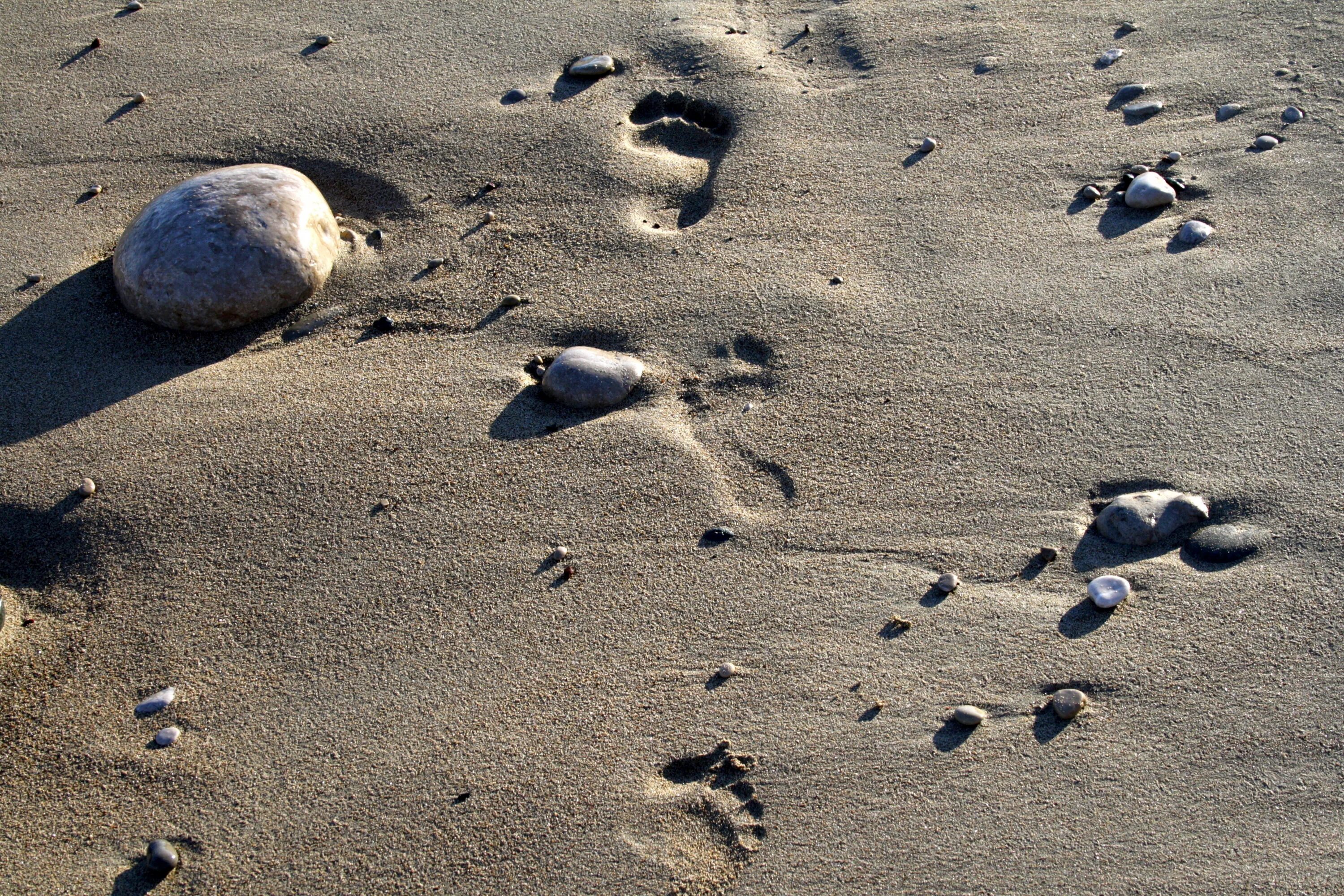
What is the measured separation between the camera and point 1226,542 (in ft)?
6.70

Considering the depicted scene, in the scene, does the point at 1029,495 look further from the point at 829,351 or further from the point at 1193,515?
the point at 829,351

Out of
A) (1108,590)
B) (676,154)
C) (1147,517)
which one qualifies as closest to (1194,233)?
(1147,517)

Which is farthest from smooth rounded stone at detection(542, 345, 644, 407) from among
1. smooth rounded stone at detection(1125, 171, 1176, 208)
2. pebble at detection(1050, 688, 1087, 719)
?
smooth rounded stone at detection(1125, 171, 1176, 208)

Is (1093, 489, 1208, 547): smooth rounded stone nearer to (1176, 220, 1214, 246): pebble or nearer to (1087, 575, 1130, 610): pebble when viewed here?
(1087, 575, 1130, 610): pebble

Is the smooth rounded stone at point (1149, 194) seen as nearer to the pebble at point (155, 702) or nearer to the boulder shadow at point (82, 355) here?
the boulder shadow at point (82, 355)

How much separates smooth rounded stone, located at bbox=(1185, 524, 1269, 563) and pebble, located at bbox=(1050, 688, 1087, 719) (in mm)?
440

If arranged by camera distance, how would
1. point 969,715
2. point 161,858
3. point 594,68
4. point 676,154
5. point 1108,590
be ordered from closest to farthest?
point 161,858, point 969,715, point 1108,590, point 676,154, point 594,68

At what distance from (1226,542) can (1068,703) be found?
527mm

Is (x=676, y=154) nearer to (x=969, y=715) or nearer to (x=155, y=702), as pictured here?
(x=969, y=715)

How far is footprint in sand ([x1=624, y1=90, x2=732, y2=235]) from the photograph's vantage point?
9.18ft

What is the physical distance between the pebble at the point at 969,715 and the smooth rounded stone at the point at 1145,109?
1993 millimetres

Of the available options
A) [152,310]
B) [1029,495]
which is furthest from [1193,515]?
[152,310]

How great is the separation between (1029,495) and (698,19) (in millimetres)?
2021

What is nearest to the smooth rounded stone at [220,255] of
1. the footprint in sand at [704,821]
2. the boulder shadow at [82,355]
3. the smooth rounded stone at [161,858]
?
the boulder shadow at [82,355]
